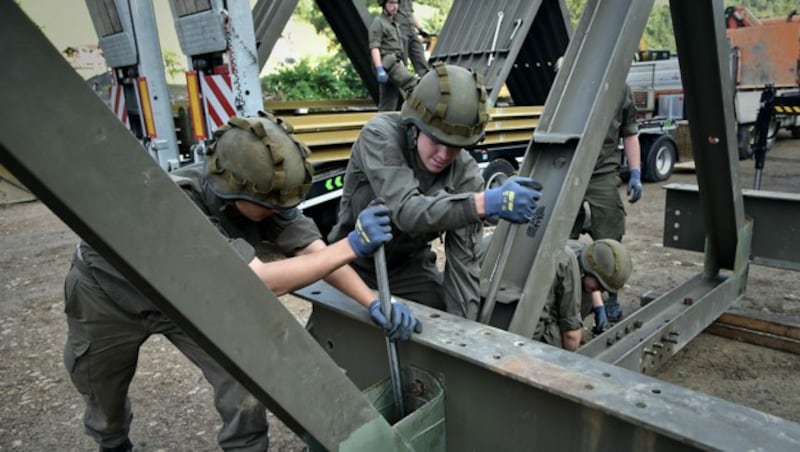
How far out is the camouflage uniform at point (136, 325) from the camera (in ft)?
6.98

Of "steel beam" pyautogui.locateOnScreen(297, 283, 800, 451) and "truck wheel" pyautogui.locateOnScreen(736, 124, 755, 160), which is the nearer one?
"steel beam" pyautogui.locateOnScreen(297, 283, 800, 451)

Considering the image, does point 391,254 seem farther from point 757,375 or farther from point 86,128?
point 757,375

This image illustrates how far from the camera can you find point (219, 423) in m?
2.97

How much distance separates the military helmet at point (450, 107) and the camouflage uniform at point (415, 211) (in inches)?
6.9

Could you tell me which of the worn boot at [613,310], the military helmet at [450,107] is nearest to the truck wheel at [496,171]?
the worn boot at [613,310]

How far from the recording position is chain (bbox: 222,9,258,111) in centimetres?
410

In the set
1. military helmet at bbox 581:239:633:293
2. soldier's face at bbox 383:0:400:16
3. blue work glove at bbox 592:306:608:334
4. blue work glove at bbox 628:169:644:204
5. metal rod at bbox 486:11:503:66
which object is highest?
soldier's face at bbox 383:0:400:16

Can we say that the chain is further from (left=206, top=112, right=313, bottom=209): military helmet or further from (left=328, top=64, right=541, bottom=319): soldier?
(left=206, top=112, right=313, bottom=209): military helmet

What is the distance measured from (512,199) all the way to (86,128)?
133 cm

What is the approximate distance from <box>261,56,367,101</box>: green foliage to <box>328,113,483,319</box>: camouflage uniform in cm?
1242

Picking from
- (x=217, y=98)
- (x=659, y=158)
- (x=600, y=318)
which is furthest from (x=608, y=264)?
(x=659, y=158)

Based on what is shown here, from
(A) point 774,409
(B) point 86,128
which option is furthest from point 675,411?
(A) point 774,409

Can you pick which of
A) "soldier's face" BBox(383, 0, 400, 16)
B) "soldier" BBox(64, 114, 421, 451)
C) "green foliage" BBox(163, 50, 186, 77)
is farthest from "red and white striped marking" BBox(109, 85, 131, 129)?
"green foliage" BBox(163, 50, 186, 77)

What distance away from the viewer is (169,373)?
11.5 ft
